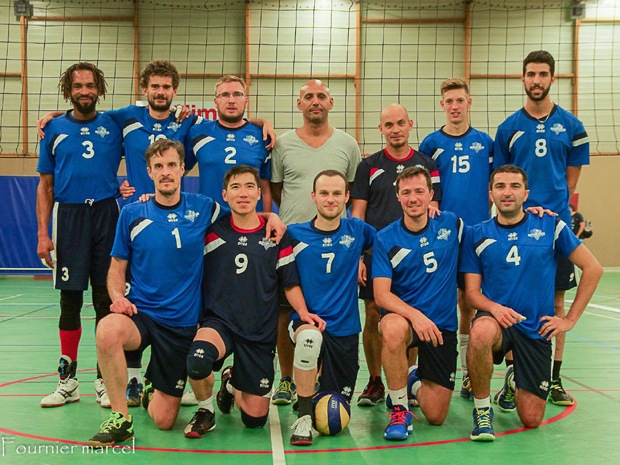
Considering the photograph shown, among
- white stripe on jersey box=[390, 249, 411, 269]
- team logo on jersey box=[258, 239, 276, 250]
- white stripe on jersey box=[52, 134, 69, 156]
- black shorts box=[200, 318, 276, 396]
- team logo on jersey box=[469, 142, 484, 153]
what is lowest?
black shorts box=[200, 318, 276, 396]

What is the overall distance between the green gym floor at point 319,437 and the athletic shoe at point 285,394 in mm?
110

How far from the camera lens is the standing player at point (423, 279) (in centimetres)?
437

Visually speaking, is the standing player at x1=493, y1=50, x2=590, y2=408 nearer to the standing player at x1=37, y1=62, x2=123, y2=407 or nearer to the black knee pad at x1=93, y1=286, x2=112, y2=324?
the standing player at x1=37, y1=62, x2=123, y2=407

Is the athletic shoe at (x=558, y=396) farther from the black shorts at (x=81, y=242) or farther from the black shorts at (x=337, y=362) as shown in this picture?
the black shorts at (x=81, y=242)

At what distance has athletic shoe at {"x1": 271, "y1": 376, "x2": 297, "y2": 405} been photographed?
5.00m

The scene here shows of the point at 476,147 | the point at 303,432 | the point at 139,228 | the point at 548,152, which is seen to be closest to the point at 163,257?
the point at 139,228

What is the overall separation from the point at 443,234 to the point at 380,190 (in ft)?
2.46

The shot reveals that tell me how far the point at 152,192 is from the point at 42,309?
18.4 ft

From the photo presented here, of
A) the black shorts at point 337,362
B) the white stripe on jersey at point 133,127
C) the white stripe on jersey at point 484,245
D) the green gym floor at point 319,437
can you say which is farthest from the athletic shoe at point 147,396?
the white stripe on jersey at point 484,245

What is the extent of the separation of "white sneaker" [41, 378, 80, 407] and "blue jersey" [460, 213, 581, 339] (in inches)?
110

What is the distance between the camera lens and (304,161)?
5195 millimetres

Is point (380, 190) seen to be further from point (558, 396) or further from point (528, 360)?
point (558, 396)

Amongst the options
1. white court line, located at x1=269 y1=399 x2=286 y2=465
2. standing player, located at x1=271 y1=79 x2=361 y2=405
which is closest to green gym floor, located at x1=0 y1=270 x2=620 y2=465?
white court line, located at x1=269 y1=399 x2=286 y2=465

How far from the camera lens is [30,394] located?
516cm
